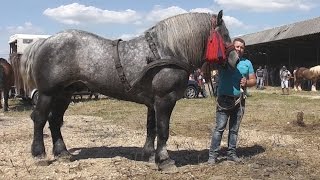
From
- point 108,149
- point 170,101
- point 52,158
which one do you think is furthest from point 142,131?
point 170,101

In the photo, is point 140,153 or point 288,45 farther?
point 288,45

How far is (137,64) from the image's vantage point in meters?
6.38

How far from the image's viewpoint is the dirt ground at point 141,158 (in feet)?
20.0

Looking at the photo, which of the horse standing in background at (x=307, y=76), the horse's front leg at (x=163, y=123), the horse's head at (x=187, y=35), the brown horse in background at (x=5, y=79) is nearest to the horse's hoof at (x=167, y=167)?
the horse's front leg at (x=163, y=123)

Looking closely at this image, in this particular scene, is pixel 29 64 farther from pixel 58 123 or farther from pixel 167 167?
pixel 167 167

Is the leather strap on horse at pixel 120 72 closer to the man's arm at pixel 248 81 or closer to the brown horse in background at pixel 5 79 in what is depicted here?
the man's arm at pixel 248 81

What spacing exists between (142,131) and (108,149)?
2.28 m

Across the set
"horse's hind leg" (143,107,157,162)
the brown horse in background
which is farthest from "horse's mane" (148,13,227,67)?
the brown horse in background

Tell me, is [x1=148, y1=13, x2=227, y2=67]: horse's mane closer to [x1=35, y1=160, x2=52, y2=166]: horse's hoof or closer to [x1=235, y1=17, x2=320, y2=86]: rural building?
[x1=35, y1=160, x2=52, y2=166]: horse's hoof

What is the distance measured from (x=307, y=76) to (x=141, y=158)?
80.4 ft

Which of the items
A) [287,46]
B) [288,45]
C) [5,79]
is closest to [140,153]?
[5,79]

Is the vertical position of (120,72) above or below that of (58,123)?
above

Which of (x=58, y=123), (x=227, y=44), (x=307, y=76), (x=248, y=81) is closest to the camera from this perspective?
Result: (x=227, y=44)

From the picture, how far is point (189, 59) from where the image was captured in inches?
250
